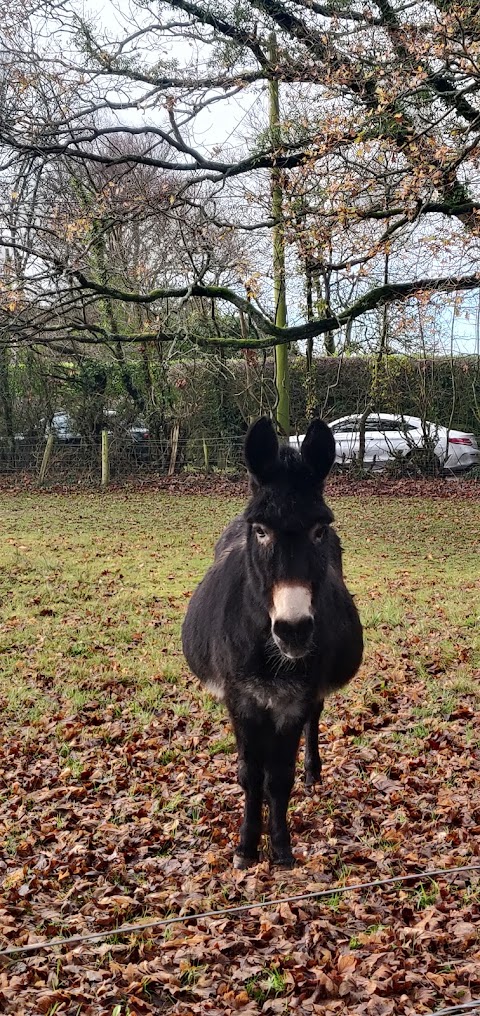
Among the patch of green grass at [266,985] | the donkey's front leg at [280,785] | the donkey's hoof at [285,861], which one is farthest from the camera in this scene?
the donkey's hoof at [285,861]

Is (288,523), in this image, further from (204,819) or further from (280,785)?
(204,819)

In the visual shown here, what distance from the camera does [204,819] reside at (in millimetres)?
4953

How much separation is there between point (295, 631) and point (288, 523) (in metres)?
0.50

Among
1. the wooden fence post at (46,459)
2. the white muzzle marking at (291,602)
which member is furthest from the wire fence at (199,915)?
the wooden fence post at (46,459)

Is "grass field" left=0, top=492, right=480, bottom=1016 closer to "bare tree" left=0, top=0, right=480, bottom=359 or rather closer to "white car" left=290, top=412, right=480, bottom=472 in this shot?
"bare tree" left=0, top=0, right=480, bottom=359

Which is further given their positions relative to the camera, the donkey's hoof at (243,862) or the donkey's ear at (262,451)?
the donkey's hoof at (243,862)

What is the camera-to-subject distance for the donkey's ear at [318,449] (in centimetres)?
369

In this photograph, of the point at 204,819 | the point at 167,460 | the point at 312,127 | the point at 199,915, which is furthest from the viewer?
the point at 167,460

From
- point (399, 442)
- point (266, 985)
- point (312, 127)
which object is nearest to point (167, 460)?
point (399, 442)

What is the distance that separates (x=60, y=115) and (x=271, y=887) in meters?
10.8

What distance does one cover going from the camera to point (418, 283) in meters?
11.9

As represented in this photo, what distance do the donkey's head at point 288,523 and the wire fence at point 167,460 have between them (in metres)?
17.8

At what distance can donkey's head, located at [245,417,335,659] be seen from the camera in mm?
3328

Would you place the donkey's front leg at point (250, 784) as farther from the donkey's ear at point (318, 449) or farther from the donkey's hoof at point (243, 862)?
the donkey's ear at point (318, 449)
